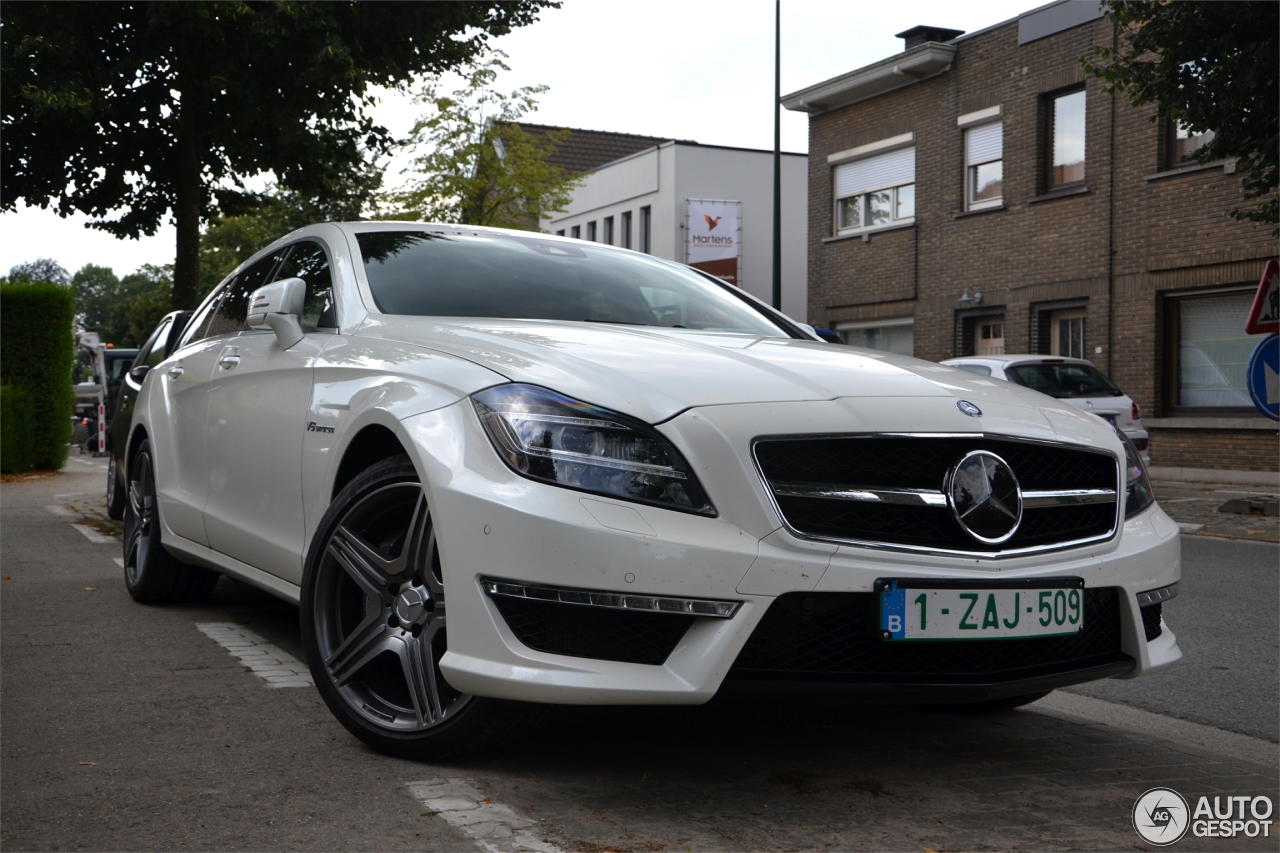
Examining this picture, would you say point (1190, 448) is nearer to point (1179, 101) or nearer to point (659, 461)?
point (1179, 101)

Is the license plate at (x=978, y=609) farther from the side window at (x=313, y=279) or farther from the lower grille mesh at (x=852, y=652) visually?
the side window at (x=313, y=279)

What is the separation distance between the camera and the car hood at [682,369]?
3256mm

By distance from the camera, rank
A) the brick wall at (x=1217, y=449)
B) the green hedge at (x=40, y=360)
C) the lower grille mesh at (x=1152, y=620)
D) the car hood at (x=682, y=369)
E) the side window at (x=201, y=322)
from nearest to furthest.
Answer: the car hood at (x=682, y=369), the lower grille mesh at (x=1152, y=620), the side window at (x=201, y=322), the green hedge at (x=40, y=360), the brick wall at (x=1217, y=449)

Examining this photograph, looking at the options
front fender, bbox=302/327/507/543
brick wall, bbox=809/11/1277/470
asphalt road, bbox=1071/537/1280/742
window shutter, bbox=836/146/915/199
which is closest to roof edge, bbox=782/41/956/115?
brick wall, bbox=809/11/1277/470

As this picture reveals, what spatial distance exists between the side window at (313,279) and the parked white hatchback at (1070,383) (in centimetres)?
1154

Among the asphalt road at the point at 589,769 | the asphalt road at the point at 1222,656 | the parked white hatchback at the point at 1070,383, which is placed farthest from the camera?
the parked white hatchback at the point at 1070,383

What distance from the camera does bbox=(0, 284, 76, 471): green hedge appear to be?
18.0 m

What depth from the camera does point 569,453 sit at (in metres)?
3.11

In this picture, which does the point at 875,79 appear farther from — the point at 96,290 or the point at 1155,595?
the point at 96,290

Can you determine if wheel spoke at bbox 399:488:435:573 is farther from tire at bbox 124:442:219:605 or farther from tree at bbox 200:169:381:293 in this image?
tree at bbox 200:169:381:293

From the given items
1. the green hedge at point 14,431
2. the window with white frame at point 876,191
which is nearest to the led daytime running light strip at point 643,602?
the green hedge at point 14,431

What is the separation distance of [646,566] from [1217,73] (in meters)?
11.0

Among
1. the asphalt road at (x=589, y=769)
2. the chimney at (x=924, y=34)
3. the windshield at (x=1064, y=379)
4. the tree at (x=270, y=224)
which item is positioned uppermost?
the chimney at (x=924, y=34)

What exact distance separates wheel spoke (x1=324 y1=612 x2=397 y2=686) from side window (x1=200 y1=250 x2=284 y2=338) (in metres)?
2.27
